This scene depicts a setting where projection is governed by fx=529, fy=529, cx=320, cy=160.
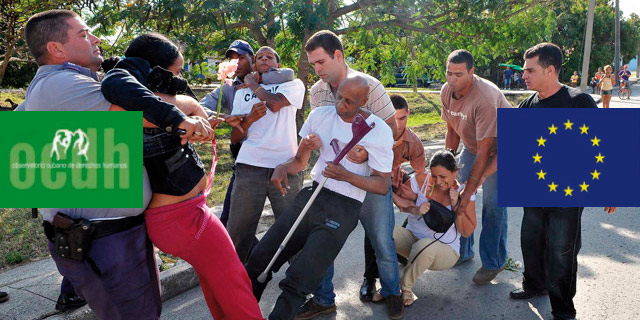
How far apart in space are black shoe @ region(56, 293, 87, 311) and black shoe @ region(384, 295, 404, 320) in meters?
2.14

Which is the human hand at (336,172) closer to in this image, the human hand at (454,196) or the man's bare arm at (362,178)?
the man's bare arm at (362,178)

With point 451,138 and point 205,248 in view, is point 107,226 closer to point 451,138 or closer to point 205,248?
point 205,248

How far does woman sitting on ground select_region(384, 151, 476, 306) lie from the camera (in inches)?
158

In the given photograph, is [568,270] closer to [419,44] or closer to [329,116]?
[329,116]

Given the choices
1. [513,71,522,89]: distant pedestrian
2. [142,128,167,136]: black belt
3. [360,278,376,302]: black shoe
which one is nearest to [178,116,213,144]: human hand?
[142,128,167,136]: black belt

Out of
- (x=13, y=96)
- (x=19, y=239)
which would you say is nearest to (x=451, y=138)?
(x=19, y=239)

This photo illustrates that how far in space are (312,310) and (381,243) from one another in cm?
68

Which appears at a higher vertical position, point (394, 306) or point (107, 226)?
point (107, 226)

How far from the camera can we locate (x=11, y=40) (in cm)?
988

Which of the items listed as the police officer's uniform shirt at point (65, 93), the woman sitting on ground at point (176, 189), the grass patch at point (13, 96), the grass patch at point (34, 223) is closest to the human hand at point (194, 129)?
the woman sitting on ground at point (176, 189)

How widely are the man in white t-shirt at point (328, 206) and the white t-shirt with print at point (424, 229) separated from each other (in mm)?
1150

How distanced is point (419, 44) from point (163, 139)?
8714mm

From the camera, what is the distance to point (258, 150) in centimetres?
384

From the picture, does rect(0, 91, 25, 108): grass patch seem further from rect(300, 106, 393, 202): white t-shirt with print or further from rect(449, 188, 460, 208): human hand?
rect(449, 188, 460, 208): human hand
